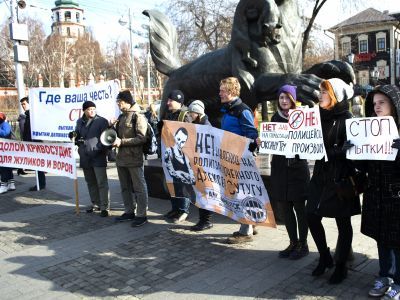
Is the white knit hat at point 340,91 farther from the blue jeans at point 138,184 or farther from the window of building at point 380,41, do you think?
the window of building at point 380,41

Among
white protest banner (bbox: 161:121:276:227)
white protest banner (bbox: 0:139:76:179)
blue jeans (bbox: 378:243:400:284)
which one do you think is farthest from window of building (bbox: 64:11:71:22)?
blue jeans (bbox: 378:243:400:284)

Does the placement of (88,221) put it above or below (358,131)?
below

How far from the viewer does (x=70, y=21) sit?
97812 mm

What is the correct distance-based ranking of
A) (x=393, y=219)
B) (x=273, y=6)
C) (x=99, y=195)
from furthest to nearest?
(x=99, y=195), (x=273, y=6), (x=393, y=219)

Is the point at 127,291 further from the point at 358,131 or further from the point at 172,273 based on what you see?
the point at 358,131

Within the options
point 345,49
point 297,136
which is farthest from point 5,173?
point 345,49

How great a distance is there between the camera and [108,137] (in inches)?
237

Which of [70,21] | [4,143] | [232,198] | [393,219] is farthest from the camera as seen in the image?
[70,21]

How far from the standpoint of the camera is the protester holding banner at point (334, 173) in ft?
12.2

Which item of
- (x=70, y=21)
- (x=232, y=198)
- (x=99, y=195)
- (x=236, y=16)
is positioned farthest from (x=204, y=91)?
(x=70, y=21)

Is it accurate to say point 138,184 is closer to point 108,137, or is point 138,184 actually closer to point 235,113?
point 108,137

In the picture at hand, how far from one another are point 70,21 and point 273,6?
100615mm

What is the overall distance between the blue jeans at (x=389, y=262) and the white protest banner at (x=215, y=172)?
1.14 meters

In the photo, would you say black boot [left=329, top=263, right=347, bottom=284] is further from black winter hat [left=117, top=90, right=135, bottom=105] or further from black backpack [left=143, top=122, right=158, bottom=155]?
black winter hat [left=117, top=90, right=135, bottom=105]
